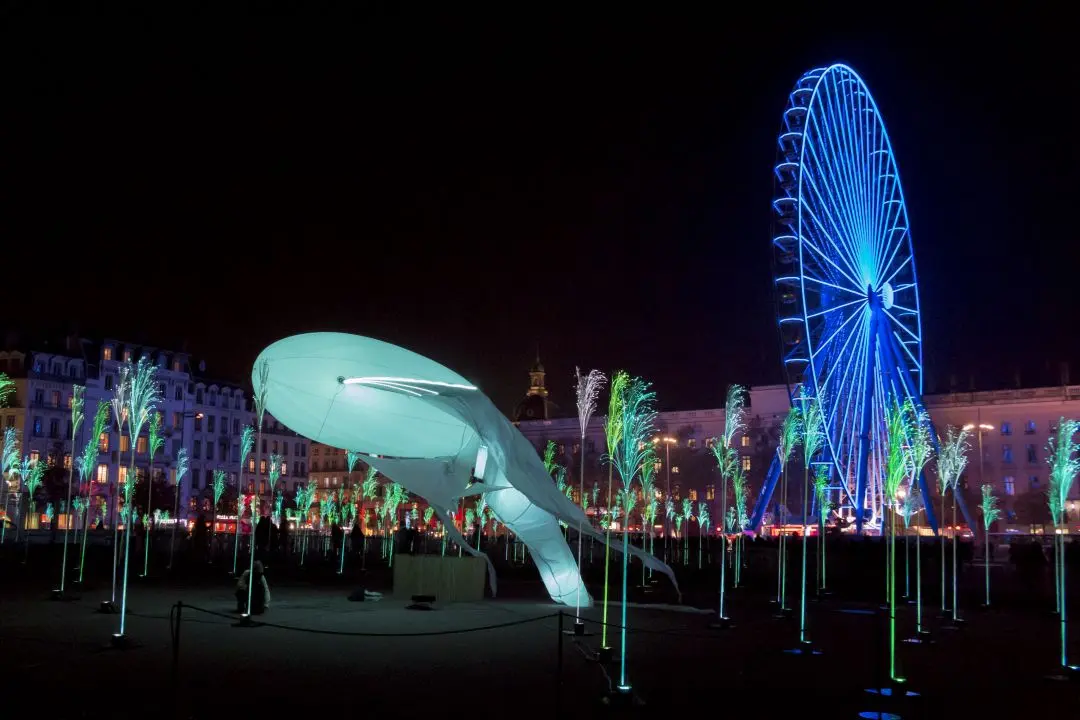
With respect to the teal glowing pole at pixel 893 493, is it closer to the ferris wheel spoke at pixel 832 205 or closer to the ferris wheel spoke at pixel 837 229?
the ferris wheel spoke at pixel 837 229

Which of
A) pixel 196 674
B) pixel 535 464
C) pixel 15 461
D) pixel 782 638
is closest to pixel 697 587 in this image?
pixel 535 464

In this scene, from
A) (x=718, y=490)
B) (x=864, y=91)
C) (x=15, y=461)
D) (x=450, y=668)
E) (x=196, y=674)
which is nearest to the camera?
(x=196, y=674)

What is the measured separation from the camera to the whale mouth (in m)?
23.9

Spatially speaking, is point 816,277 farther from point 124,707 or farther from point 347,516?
point 347,516

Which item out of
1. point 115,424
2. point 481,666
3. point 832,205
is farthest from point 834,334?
point 115,424

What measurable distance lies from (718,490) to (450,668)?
291ft

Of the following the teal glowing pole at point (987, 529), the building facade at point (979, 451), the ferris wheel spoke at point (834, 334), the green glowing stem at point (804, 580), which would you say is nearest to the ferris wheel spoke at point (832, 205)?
the ferris wheel spoke at point (834, 334)

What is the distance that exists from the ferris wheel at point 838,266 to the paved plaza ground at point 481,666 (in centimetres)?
2001

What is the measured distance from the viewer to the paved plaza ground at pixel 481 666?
42.3 feet

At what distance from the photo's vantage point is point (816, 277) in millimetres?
42500

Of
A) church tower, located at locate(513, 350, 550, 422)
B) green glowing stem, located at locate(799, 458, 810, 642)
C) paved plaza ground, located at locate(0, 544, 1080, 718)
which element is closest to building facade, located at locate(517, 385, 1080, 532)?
A: church tower, located at locate(513, 350, 550, 422)

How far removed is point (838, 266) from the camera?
4272 cm

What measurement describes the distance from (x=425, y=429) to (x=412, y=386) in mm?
3173

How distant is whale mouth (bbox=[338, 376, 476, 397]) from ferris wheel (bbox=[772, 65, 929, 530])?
21.1 metres
